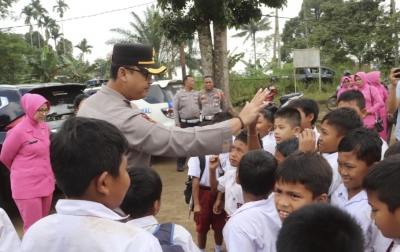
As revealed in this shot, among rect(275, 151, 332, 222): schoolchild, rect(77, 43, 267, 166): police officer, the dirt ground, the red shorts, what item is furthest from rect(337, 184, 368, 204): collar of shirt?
the dirt ground

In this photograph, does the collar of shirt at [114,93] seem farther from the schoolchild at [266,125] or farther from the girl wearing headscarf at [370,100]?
the girl wearing headscarf at [370,100]

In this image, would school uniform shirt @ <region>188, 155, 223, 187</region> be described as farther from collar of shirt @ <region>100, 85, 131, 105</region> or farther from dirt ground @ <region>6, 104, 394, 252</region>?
collar of shirt @ <region>100, 85, 131, 105</region>

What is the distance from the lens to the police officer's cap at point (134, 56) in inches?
83.3

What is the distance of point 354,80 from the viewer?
21.2ft

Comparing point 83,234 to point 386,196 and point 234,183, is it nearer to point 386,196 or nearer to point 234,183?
point 386,196

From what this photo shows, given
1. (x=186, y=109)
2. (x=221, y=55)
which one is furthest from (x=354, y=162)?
(x=221, y=55)

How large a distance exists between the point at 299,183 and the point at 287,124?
127 centimetres

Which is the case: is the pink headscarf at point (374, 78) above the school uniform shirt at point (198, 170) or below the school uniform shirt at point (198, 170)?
above

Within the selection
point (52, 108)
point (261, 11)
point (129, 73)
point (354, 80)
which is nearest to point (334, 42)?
point (261, 11)

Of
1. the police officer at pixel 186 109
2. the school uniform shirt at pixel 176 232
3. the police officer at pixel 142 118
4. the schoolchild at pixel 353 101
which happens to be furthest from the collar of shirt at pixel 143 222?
the police officer at pixel 186 109

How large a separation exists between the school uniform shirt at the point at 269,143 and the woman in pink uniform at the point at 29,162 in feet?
7.01

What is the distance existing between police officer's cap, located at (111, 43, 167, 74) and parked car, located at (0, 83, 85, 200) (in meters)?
2.91

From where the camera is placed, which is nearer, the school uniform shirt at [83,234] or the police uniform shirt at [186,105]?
the school uniform shirt at [83,234]

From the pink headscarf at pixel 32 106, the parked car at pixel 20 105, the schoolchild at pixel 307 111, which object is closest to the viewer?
the schoolchild at pixel 307 111
